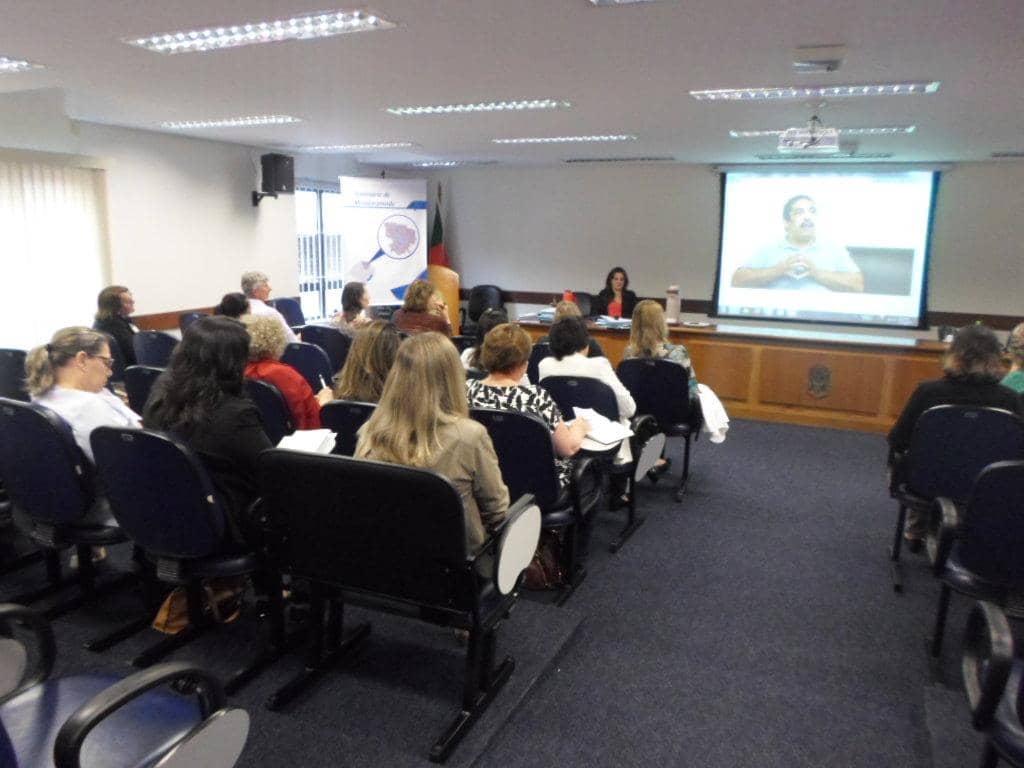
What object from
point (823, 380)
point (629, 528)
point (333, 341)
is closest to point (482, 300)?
point (333, 341)

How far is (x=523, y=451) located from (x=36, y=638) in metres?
1.63

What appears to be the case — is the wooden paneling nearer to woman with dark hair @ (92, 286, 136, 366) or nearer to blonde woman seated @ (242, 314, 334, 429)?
blonde woman seated @ (242, 314, 334, 429)

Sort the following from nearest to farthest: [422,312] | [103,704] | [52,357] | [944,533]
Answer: [103,704], [944,533], [52,357], [422,312]

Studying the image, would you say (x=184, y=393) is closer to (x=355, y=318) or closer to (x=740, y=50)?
(x=740, y=50)

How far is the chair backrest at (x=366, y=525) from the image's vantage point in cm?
184

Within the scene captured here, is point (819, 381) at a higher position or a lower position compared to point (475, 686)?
higher

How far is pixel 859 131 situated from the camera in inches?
224

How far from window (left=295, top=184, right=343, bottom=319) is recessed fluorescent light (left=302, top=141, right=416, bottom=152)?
847mm

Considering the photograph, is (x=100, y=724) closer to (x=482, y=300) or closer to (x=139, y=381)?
(x=139, y=381)

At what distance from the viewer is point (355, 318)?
5.87m

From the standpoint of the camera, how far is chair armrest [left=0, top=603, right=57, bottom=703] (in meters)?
1.58

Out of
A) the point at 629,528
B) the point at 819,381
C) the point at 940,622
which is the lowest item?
the point at 629,528

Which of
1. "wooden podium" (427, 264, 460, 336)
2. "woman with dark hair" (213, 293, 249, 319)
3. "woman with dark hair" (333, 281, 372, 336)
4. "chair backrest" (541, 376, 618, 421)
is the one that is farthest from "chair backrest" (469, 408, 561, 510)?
"wooden podium" (427, 264, 460, 336)

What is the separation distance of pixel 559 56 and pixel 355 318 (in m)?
3.01
